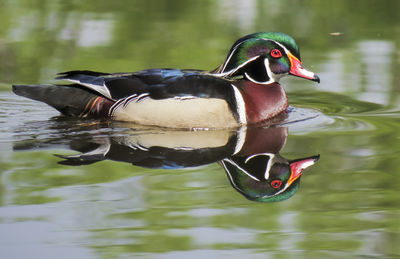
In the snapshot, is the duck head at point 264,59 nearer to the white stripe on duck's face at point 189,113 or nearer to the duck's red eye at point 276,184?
the white stripe on duck's face at point 189,113

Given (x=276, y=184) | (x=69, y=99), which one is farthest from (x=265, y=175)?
(x=69, y=99)

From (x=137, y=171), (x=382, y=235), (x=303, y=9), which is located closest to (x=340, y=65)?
(x=303, y=9)

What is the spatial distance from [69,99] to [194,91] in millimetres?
1370

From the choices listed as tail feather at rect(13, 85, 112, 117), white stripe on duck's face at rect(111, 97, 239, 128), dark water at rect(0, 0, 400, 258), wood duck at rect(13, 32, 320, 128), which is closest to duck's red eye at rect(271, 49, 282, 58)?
wood duck at rect(13, 32, 320, 128)

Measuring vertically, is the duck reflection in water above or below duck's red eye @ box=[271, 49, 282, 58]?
below

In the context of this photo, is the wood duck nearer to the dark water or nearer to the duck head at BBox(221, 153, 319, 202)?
the dark water

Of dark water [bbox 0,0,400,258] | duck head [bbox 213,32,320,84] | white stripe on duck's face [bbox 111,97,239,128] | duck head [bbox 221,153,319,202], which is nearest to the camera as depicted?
dark water [bbox 0,0,400,258]

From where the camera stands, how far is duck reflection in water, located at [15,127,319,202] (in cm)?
640

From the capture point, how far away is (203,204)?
5.85 metres

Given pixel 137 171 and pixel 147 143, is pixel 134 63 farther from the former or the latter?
pixel 137 171

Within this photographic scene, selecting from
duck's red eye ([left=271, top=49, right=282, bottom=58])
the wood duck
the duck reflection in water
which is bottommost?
the duck reflection in water

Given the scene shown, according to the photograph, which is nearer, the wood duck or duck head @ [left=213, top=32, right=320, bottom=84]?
the wood duck

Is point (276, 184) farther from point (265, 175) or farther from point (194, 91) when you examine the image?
point (194, 91)

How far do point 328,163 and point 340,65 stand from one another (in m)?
3.80
